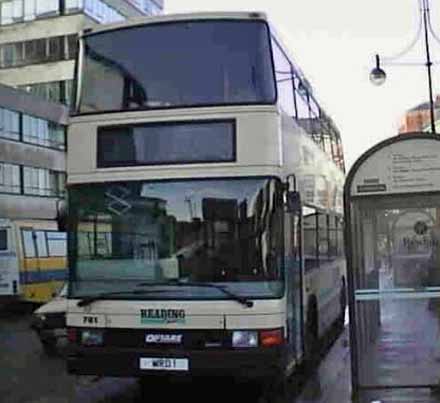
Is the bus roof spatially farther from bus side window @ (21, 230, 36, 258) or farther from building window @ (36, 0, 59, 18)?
building window @ (36, 0, 59, 18)

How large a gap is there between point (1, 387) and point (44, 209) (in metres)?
40.0

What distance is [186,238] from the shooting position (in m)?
9.00

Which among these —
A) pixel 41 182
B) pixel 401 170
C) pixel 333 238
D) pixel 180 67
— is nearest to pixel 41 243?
pixel 333 238

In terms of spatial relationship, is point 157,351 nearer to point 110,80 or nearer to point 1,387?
point 110,80

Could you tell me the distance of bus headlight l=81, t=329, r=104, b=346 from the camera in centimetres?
918

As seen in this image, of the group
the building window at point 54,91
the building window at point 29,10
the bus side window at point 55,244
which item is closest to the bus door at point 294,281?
the bus side window at point 55,244

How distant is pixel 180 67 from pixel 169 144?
0.91 meters

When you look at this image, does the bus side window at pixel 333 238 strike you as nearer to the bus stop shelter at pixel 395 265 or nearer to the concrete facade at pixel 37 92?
the bus stop shelter at pixel 395 265

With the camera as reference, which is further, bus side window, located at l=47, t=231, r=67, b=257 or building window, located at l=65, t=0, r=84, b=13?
building window, located at l=65, t=0, r=84, b=13

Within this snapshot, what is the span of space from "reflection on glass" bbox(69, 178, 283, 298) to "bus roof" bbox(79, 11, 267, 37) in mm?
1879

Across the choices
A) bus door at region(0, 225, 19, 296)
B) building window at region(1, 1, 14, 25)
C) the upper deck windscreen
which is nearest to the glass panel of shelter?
the upper deck windscreen

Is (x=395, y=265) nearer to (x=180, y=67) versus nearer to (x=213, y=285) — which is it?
(x=213, y=285)

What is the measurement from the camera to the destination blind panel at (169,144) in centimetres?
905

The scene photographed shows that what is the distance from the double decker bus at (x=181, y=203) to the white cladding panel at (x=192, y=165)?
1 centimetres
